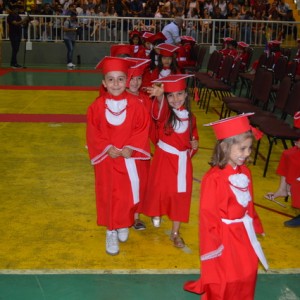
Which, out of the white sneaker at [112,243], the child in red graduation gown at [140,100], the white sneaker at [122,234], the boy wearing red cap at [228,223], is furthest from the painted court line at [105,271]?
the boy wearing red cap at [228,223]

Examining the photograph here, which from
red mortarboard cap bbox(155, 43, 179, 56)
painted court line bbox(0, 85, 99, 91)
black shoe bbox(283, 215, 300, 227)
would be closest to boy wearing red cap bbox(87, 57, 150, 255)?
black shoe bbox(283, 215, 300, 227)

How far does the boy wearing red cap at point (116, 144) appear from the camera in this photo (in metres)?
4.24

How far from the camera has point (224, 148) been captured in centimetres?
310

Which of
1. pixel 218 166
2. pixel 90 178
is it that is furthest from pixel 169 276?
pixel 90 178

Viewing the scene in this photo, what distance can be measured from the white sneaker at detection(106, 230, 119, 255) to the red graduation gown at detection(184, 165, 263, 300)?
1346 mm

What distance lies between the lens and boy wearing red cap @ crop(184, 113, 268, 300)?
2992 mm

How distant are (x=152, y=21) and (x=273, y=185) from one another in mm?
11992

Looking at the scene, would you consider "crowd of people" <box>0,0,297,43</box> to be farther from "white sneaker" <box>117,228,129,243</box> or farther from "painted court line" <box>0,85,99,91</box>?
"white sneaker" <box>117,228,129,243</box>

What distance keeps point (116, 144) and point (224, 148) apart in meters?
1.35

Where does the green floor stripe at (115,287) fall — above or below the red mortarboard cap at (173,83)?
below

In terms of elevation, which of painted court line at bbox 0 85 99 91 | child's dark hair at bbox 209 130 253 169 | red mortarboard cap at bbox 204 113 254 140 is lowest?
painted court line at bbox 0 85 99 91

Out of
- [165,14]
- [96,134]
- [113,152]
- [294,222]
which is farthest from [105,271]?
[165,14]

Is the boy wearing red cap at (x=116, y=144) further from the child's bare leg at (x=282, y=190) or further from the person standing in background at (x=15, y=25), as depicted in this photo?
the person standing in background at (x=15, y=25)

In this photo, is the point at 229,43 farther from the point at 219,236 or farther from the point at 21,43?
the point at 219,236
